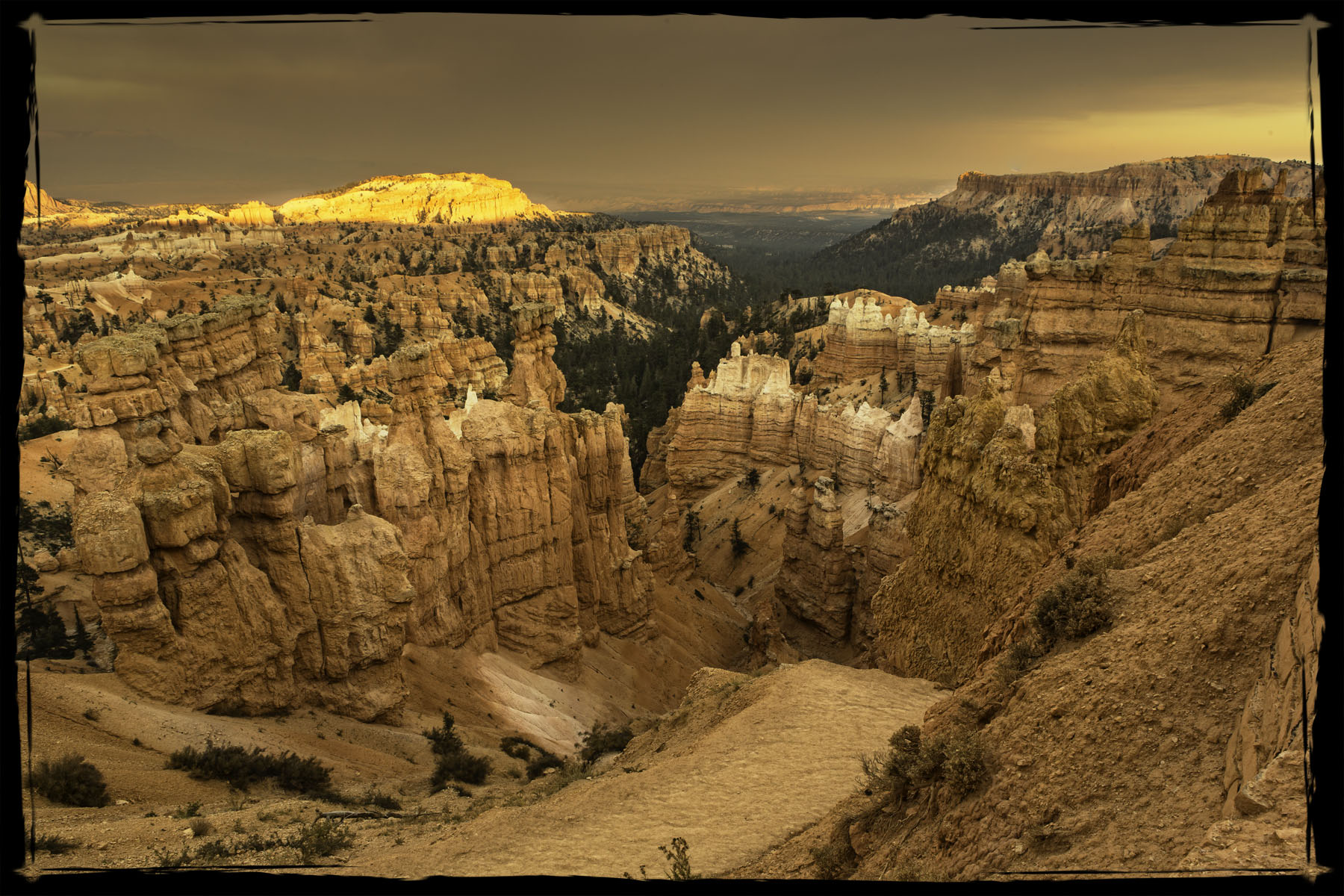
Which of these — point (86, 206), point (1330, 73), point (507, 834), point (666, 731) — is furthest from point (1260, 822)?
point (86, 206)

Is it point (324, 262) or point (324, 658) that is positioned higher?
point (324, 262)

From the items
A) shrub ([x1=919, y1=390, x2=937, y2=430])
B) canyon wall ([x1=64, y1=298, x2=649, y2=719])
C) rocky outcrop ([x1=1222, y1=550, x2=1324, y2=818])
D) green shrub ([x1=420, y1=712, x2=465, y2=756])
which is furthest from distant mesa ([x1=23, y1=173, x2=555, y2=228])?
rocky outcrop ([x1=1222, y1=550, x2=1324, y2=818])

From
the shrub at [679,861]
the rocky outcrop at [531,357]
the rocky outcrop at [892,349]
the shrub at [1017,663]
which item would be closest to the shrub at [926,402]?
the rocky outcrop at [892,349]

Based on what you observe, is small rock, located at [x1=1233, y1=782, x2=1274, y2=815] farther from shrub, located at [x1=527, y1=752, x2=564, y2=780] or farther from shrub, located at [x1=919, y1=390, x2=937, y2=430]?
shrub, located at [x1=919, y1=390, x2=937, y2=430]

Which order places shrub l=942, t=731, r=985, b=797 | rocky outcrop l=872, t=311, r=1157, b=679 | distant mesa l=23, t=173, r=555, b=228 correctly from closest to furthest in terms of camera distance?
1. shrub l=942, t=731, r=985, b=797
2. rocky outcrop l=872, t=311, r=1157, b=679
3. distant mesa l=23, t=173, r=555, b=228

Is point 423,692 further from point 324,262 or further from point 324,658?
point 324,262

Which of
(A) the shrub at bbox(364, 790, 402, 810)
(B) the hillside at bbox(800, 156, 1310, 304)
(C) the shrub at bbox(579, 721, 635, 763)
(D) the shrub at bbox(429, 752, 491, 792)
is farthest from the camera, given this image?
(B) the hillside at bbox(800, 156, 1310, 304)
